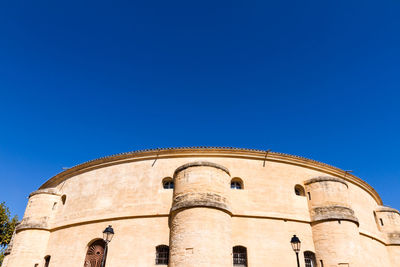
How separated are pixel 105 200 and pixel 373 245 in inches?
699

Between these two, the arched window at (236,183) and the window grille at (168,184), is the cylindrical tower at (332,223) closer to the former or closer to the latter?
the arched window at (236,183)

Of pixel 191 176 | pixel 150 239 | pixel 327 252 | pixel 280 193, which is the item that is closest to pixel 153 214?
pixel 150 239

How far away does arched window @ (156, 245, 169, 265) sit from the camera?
631 inches

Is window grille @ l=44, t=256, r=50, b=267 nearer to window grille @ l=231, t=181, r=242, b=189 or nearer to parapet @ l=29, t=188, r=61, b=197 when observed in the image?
parapet @ l=29, t=188, r=61, b=197

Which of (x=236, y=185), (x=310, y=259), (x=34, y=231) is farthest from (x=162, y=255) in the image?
(x=34, y=231)

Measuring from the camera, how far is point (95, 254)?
17.5 m

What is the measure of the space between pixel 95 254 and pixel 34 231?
508 cm

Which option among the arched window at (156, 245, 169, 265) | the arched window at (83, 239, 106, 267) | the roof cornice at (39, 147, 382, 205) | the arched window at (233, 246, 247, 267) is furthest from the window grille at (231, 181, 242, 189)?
the arched window at (83, 239, 106, 267)

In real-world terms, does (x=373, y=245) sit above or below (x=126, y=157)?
below

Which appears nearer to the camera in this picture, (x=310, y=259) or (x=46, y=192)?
(x=310, y=259)

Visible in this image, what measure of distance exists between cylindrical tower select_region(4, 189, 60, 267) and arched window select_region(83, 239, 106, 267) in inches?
149

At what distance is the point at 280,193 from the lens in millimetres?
18484

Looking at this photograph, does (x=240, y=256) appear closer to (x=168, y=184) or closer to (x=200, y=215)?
(x=200, y=215)

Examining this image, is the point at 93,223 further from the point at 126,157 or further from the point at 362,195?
the point at 362,195
